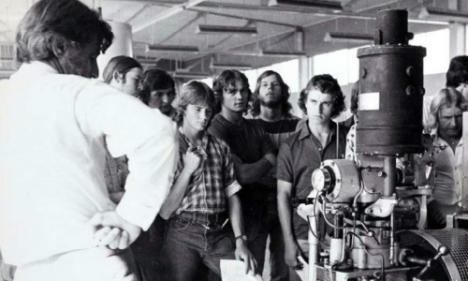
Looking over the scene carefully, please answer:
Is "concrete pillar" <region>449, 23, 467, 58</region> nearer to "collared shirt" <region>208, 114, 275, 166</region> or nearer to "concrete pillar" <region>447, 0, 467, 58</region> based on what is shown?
"concrete pillar" <region>447, 0, 467, 58</region>

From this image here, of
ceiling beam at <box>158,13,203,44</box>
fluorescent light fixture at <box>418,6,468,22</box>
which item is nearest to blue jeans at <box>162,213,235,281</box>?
fluorescent light fixture at <box>418,6,468,22</box>

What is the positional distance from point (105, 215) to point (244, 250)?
1189 mm

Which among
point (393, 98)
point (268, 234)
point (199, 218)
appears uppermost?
point (393, 98)

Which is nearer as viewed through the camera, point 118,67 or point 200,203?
point 200,203

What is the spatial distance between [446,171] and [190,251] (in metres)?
1.37

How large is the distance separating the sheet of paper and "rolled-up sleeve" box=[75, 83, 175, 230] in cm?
100

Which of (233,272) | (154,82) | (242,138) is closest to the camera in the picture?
(233,272)

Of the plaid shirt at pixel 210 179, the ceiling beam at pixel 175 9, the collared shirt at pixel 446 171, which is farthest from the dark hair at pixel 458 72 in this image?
the ceiling beam at pixel 175 9

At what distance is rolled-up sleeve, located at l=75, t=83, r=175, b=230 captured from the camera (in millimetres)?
1223

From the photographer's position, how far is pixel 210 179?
7.97 ft

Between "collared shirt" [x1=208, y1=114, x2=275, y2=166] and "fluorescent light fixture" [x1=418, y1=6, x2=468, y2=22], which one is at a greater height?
"fluorescent light fixture" [x1=418, y1=6, x2=468, y2=22]

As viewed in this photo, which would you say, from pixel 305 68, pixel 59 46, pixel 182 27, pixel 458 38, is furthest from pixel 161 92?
pixel 305 68

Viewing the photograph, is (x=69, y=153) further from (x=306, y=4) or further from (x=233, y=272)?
(x=306, y=4)

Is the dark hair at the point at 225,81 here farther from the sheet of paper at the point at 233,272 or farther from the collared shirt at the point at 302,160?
the sheet of paper at the point at 233,272
